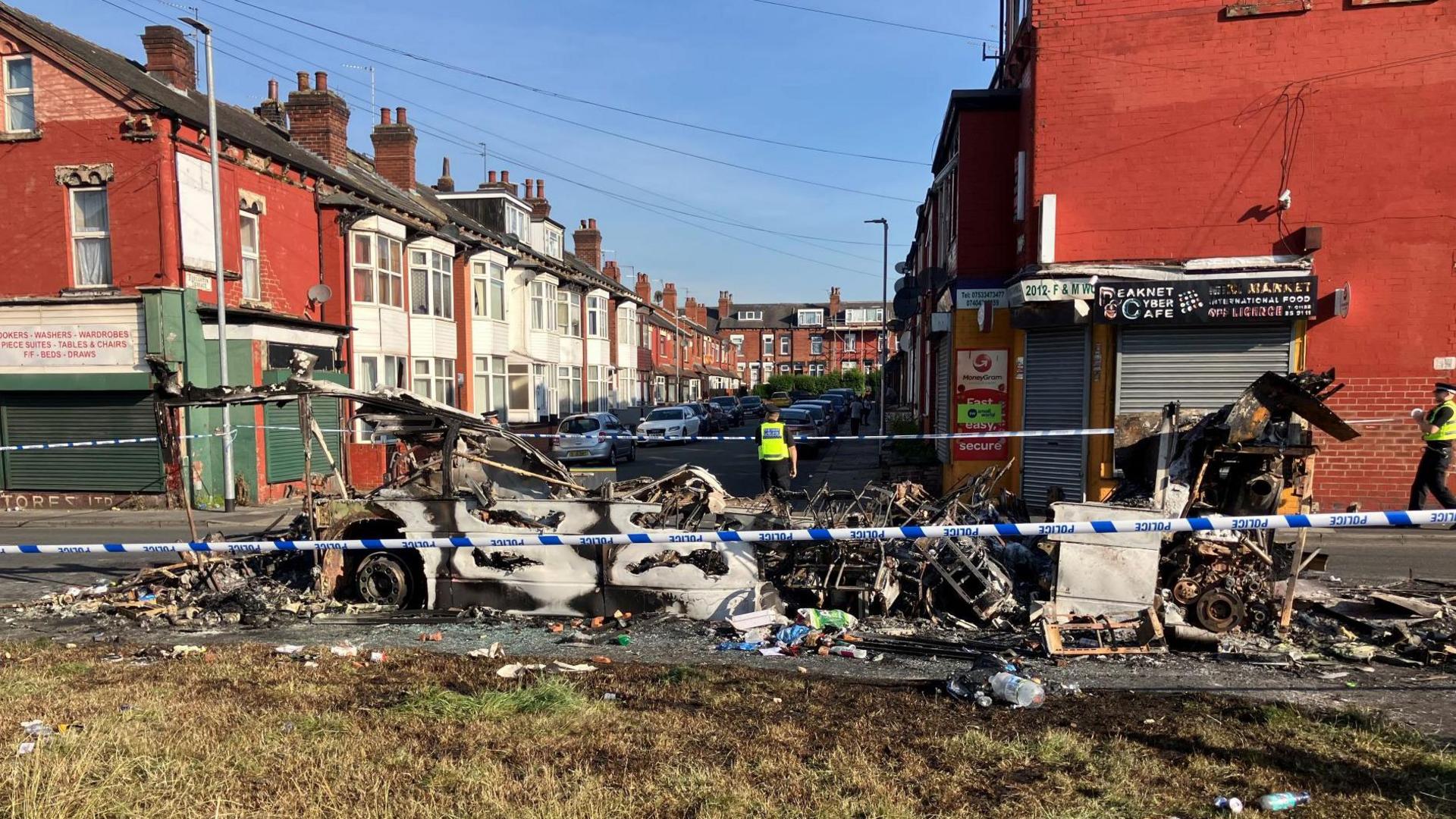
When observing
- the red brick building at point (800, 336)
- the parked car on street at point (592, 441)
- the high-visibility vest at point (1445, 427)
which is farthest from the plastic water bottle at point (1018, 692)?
the red brick building at point (800, 336)

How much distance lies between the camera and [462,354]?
28.1m

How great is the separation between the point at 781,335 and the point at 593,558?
84859 millimetres

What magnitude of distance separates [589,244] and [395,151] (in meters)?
18.6

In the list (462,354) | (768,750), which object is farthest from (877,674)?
(462,354)

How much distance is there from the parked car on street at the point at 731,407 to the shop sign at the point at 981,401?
27435 millimetres

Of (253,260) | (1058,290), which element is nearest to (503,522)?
(1058,290)

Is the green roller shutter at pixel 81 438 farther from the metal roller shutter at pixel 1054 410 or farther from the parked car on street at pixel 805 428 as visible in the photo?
the metal roller shutter at pixel 1054 410

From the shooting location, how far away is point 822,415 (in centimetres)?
3078

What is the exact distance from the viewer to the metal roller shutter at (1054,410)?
511 inches

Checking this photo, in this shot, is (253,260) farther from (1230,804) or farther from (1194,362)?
(1230,804)

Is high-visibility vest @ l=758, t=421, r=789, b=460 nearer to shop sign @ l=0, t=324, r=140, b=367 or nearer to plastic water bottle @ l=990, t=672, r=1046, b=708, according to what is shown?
plastic water bottle @ l=990, t=672, r=1046, b=708

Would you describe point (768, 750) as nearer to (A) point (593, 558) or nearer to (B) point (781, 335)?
(A) point (593, 558)

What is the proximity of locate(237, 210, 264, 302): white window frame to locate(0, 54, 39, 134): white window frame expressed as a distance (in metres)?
3.80

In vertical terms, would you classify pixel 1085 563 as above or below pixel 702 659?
above
